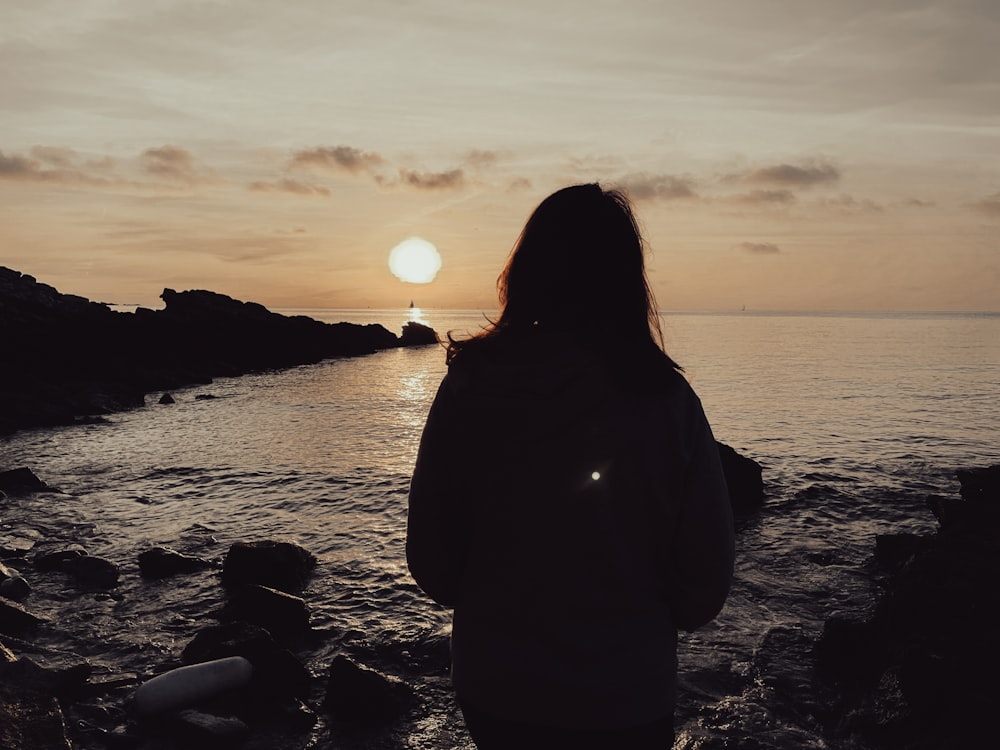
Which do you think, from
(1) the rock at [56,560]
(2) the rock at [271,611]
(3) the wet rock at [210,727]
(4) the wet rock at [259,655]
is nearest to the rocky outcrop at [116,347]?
(1) the rock at [56,560]

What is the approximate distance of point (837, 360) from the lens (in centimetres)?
5669

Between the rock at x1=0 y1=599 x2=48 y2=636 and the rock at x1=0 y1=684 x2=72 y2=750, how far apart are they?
2.70 metres

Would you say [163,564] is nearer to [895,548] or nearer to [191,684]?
[191,684]

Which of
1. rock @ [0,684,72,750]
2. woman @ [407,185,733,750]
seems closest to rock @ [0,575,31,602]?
rock @ [0,684,72,750]

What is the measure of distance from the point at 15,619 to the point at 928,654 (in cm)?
942

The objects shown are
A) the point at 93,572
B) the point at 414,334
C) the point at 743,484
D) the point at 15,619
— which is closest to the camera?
the point at 15,619

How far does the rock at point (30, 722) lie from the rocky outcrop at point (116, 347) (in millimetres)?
20685

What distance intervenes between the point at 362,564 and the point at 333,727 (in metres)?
4.47

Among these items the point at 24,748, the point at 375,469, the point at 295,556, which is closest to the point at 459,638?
the point at 24,748

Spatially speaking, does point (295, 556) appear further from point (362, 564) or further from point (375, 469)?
point (375, 469)

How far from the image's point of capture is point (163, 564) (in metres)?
9.80

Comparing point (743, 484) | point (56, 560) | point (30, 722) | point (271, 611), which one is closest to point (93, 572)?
point (56, 560)

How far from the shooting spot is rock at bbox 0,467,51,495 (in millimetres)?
14508

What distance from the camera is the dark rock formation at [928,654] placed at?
5117mm
